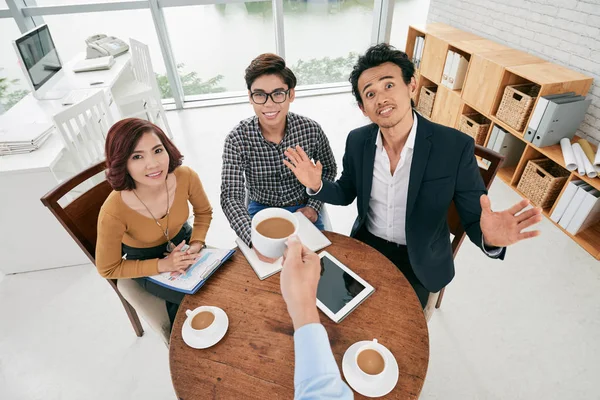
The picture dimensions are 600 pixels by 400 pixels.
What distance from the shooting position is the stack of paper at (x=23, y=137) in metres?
2.13

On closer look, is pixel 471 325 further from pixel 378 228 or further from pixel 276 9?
pixel 276 9

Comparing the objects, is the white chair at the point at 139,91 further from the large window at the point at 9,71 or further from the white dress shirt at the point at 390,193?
the white dress shirt at the point at 390,193

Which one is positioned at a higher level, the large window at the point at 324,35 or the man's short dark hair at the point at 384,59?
the man's short dark hair at the point at 384,59

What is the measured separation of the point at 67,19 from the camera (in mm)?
3930

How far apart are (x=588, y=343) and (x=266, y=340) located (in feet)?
6.32

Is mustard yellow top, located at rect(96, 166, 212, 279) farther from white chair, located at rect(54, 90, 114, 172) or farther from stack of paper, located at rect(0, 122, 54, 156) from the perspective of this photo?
stack of paper, located at rect(0, 122, 54, 156)

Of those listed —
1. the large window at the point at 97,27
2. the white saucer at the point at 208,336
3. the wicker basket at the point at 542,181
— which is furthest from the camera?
the large window at the point at 97,27

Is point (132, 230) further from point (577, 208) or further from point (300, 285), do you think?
point (577, 208)

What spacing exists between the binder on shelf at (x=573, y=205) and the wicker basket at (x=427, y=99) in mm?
1873

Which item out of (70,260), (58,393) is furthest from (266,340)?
(70,260)

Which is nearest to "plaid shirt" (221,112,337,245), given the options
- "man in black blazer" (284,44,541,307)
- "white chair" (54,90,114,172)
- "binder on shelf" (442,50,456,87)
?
"man in black blazer" (284,44,541,307)

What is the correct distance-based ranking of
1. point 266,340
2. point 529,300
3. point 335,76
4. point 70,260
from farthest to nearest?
point 335,76 < point 70,260 < point 529,300 < point 266,340

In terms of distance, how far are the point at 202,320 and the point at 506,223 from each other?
1.08 metres

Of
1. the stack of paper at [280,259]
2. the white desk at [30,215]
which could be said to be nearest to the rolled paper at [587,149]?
the stack of paper at [280,259]
